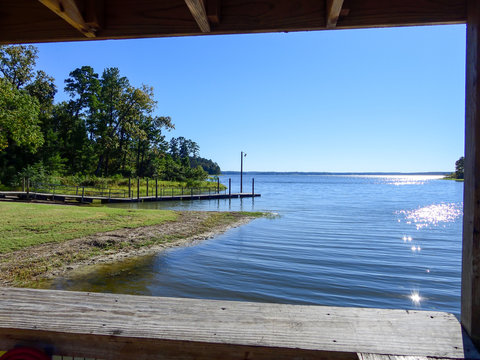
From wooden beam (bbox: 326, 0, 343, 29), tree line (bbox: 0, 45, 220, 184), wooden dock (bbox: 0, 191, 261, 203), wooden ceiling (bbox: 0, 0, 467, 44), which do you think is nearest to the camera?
wooden beam (bbox: 326, 0, 343, 29)

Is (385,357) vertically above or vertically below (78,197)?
above

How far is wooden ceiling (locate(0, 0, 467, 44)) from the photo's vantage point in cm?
183

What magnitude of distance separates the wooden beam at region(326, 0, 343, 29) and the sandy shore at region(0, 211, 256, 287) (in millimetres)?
7393

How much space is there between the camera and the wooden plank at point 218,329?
1398mm

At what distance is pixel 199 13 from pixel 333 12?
0.74 metres

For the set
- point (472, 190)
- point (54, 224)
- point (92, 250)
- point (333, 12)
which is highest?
point (333, 12)

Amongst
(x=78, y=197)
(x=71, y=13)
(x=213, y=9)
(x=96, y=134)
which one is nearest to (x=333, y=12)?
(x=213, y=9)

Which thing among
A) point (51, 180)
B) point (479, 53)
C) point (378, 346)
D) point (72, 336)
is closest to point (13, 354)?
point (72, 336)

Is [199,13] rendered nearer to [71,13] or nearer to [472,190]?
[71,13]

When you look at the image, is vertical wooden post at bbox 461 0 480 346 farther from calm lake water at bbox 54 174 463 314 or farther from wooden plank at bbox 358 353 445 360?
calm lake water at bbox 54 174 463 314

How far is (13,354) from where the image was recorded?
56.3 inches

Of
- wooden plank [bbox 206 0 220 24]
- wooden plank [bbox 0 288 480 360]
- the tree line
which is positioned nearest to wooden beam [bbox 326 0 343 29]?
wooden plank [bbox 206 0 220 24]

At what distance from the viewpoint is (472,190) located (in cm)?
153

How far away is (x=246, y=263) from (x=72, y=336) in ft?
28.3
